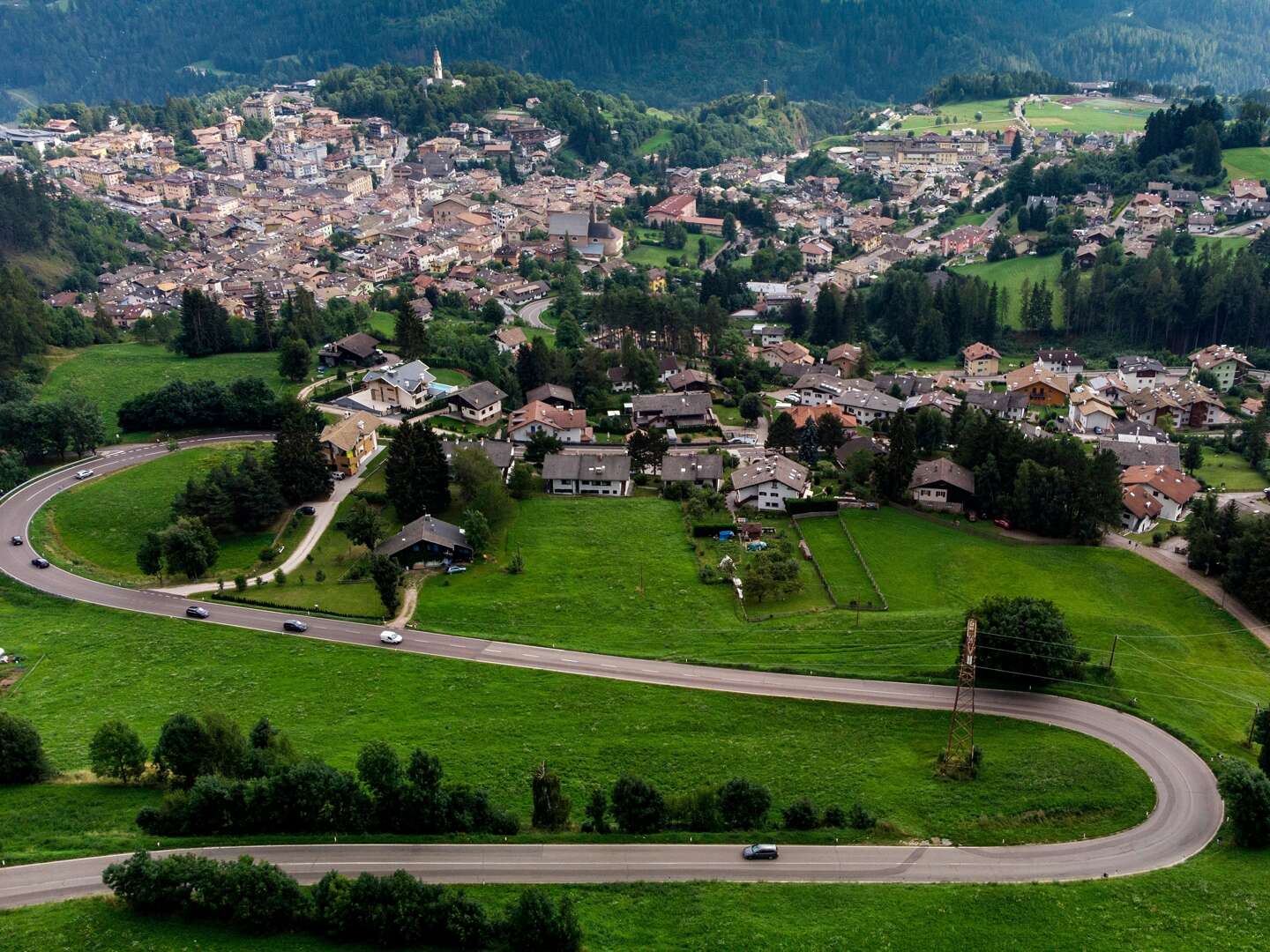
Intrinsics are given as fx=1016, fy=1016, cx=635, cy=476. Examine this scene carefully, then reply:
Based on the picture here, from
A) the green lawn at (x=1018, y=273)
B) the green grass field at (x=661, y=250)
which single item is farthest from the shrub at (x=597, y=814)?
the green grass field at (x=661, y=250)

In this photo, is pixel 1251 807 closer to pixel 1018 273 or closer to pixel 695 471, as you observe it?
pixel 695 471

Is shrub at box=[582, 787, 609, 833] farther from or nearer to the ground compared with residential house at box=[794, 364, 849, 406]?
nearer to the ground

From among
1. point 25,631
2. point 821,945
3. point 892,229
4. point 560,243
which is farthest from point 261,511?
point 892,229

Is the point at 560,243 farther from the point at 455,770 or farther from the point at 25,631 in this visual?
the point at 455,770

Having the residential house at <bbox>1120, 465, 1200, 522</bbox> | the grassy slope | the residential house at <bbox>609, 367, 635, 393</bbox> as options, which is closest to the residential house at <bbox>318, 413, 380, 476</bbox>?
the grassy slope

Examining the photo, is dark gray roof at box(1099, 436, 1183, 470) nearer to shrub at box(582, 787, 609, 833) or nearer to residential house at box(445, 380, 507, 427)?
residential house at box(445, 380, 507, 427)

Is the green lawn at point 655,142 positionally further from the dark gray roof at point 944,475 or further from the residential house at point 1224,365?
the dark gray roof at point 944,475
